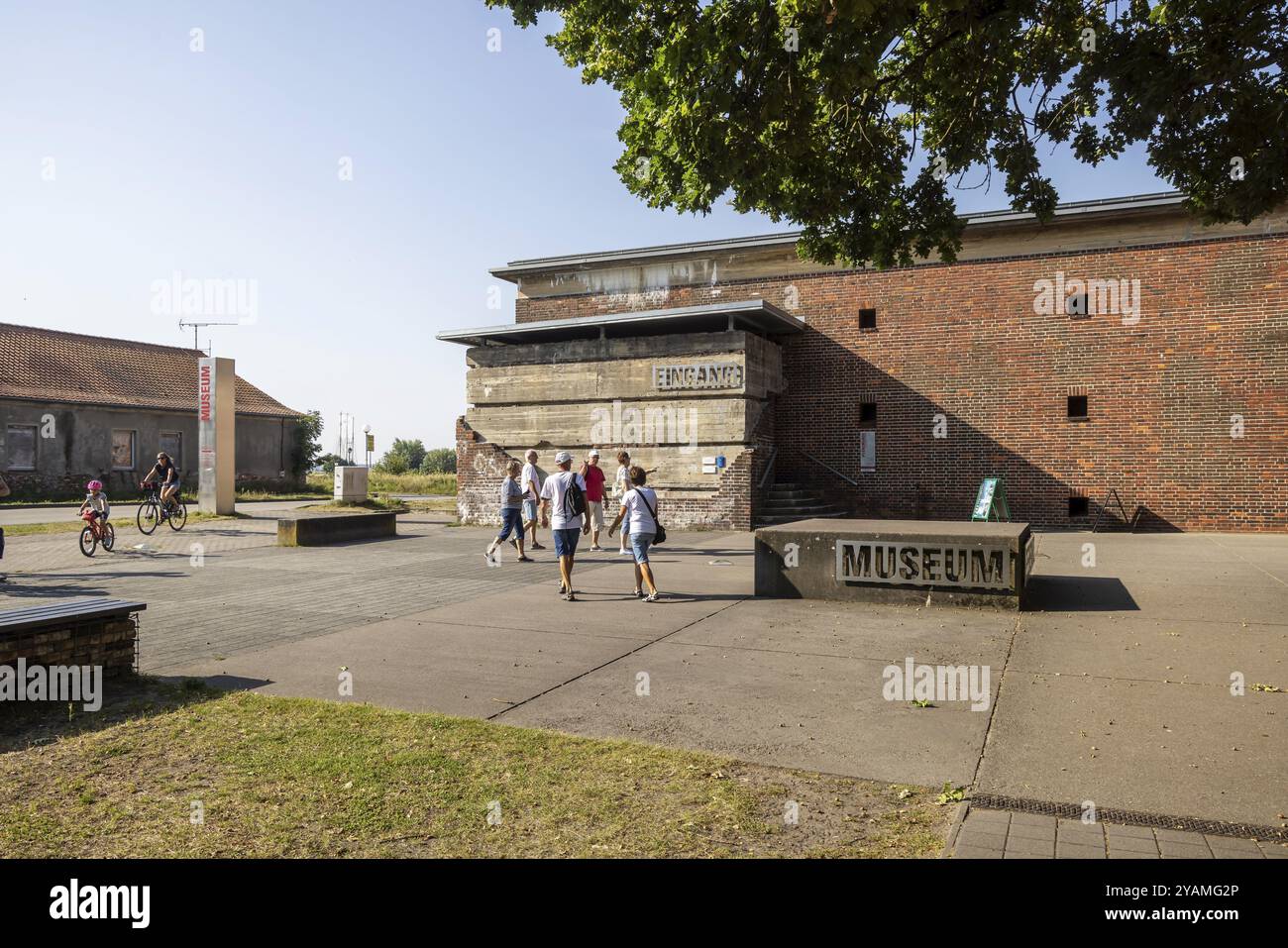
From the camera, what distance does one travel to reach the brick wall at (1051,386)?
63.5 feet

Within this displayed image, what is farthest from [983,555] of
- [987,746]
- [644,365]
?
[644,365]

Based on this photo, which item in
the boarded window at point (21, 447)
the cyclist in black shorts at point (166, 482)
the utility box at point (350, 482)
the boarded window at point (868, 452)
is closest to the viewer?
the cyclist in black shorts at point (166, 482)

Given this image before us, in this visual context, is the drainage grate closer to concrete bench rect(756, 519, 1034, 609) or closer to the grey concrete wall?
concrete bench rect(756, 519, 1034, 609)

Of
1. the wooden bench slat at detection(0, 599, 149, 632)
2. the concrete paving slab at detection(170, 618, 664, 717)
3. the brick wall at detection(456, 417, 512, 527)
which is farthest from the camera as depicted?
the brick wall at detection(456, 417, 512, 527)

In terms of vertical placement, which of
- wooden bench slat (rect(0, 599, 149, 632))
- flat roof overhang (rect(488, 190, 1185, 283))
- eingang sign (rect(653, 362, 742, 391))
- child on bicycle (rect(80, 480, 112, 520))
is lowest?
wooden bench slat (rect(0, 599, 149, 632))

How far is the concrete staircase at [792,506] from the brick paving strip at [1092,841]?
16.2 meters

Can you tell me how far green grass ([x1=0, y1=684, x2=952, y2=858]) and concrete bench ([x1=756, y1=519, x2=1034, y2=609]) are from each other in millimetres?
6044

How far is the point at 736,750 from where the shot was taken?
16.7 ft

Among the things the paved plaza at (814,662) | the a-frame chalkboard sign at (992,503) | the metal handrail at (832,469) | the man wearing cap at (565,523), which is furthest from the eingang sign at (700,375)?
the man wearing cap at (565,523)

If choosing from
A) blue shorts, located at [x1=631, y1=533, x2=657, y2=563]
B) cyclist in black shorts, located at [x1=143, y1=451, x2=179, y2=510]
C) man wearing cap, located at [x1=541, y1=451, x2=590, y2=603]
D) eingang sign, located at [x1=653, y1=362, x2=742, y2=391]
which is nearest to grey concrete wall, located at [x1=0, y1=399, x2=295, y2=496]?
cyclist in black shorts, located at [x1=143, y1=451, x2=179, y2=510]

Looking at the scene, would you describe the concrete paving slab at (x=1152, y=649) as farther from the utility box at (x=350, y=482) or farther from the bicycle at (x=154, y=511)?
the utility box at (x=350, y=482)

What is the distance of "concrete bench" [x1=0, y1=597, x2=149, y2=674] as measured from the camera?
5.87 metres

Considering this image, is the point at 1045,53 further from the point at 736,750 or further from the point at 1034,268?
the point at 1034,268
